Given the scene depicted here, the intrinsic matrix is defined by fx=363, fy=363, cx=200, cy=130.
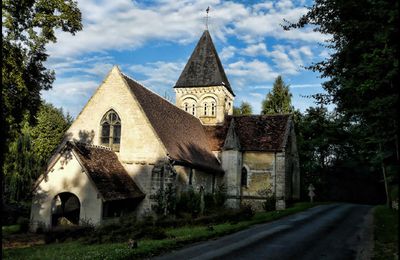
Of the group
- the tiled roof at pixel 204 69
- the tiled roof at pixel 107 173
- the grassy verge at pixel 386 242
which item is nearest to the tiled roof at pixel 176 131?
the tiled roof at pixel 107 173

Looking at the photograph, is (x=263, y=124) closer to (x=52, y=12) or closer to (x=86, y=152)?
(x=86, y=152)

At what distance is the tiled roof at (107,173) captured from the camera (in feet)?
64.0

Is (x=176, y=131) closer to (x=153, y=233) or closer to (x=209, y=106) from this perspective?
(x=209, y=106)

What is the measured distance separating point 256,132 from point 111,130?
580 inches

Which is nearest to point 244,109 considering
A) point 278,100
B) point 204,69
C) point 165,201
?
point 278,100

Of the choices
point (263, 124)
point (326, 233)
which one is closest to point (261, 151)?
point (263, 124)

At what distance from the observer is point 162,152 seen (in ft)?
74.8

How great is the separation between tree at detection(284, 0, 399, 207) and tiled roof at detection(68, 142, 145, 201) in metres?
11.9

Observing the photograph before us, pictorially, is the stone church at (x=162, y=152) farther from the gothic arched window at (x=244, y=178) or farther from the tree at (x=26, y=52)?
the tree at (x=26, y=52)

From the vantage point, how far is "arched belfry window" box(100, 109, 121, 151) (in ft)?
80.5

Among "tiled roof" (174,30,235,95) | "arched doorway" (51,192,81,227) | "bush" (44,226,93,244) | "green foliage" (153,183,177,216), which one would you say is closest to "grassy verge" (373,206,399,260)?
"green foliage" (153,183,177,216)

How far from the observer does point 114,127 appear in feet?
81.1

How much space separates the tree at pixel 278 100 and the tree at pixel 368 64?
4061 centimetres

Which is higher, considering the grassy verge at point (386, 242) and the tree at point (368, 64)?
the tree at point (368, 64)
